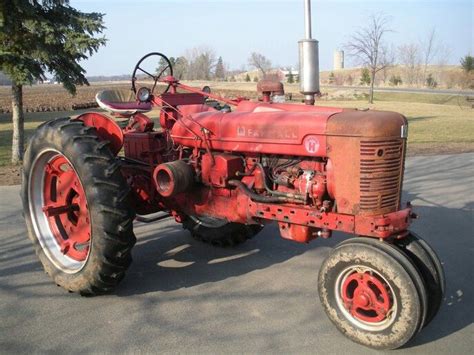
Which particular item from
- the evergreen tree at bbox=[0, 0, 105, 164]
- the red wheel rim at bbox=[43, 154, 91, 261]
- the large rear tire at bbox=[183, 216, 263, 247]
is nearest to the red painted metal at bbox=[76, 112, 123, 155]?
the red wheel rim at bbox=[43, 154, 91, 261]

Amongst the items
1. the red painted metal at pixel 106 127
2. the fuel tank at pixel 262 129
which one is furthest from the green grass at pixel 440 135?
the red painted metal at pixel 106 127

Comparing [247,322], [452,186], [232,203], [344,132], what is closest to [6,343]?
[247,322]

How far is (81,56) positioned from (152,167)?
6445 mm

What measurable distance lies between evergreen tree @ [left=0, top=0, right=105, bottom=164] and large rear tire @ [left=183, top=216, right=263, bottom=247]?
5823 mm

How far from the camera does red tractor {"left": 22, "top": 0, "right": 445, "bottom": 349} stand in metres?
3.11

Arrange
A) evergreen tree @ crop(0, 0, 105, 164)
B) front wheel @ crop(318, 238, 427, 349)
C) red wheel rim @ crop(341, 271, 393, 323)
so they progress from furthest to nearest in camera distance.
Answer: evergreen tree @ crop(0, 0, 105, 164) < red wheel rim @ crop(341, 271, 393, 323) < front wheel @ crop(318, 238, 427, 349)

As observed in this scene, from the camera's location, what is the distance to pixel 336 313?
10.7ft

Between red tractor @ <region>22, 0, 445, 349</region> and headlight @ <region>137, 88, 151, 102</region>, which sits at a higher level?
headlight @ <region>137, 88, 151, 102</region>

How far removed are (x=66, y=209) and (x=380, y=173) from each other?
2.71m

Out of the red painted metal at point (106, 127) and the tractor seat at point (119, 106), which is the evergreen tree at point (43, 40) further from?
the red painted metal at point (106, 127)

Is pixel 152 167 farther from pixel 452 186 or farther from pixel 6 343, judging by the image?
pixel 452 186

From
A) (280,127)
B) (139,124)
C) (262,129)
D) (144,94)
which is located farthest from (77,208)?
(280,127)

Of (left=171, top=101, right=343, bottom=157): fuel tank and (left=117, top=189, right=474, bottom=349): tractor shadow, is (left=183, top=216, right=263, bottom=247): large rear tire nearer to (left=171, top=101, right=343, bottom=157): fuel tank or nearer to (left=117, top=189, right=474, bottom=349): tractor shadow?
(left=117, top=189, right=474, bottom=349): tractor shadow

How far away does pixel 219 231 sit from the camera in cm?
498
